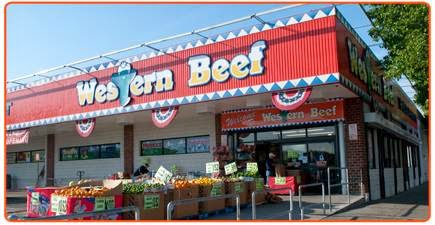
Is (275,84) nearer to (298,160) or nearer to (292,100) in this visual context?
(292,100)

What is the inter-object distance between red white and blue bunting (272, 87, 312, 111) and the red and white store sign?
45.2 feet

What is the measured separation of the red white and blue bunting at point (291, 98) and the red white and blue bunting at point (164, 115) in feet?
13.2

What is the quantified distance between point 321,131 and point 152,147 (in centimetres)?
832

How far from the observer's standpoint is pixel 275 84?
14148mm

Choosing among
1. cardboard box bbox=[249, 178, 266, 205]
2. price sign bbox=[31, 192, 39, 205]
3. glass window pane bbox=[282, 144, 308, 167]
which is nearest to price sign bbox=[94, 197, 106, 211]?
price sign bbox=[31, 192, 39, 205]

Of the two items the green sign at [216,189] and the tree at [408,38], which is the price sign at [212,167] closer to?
the green sign at [216,189]

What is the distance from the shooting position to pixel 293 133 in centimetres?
1673

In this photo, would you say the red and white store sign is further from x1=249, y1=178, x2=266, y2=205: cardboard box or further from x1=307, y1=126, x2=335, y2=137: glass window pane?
x1=307, y1=126, x2=335, y2=137: glass window pane

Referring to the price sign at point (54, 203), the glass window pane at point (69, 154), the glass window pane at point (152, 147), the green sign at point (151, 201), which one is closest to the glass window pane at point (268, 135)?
the glass window pane at point (152, 147)

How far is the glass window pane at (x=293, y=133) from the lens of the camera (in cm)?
1655

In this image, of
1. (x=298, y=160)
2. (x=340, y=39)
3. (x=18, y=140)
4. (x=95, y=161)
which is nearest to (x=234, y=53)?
(x=340, y=39)

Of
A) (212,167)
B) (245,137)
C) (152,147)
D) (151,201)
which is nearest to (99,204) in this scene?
(151,201)

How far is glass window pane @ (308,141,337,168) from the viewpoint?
15836 mm

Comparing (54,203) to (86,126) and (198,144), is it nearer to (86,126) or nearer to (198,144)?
(86,126)
